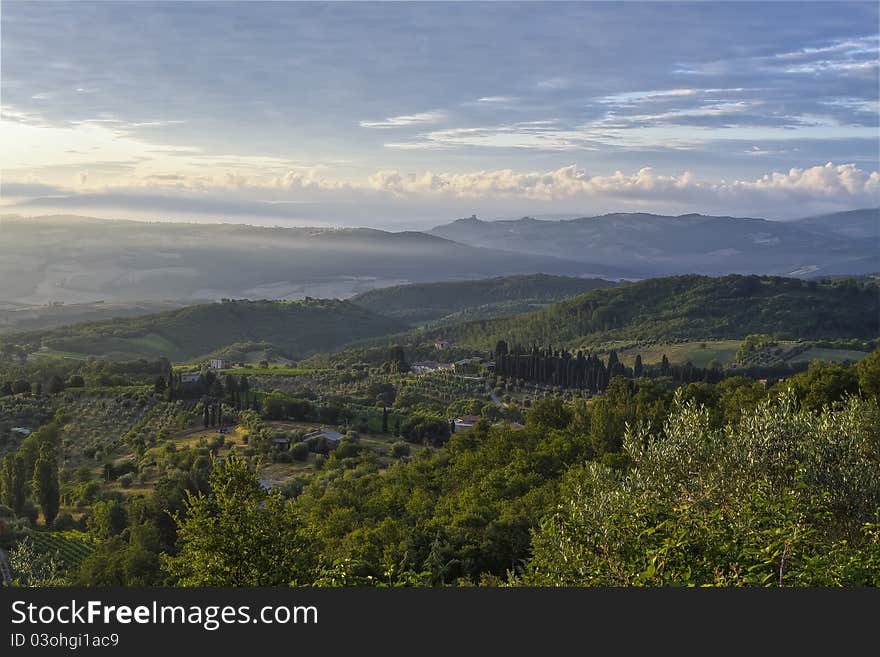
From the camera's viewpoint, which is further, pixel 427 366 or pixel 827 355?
pixel 827 355

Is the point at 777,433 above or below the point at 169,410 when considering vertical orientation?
above

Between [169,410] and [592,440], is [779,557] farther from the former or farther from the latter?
[169,410]

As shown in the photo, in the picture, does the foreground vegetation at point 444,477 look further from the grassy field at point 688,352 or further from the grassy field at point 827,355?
the grassy field at point 688,352

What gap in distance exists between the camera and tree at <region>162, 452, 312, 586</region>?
16688 millimetres

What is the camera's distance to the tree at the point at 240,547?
1669cm

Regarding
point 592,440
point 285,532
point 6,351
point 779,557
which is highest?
point 779,557

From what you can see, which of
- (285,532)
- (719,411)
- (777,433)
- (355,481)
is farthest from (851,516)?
(355,481)

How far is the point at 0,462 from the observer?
67688mm

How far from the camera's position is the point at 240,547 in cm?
1689

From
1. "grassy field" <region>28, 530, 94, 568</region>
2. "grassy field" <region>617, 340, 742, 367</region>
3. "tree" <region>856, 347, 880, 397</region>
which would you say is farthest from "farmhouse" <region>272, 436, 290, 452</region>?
"grassy field" <region>617, 340, 742, 367</region>

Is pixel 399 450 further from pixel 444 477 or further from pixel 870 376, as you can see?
pixel 870 376

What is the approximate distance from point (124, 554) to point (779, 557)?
104 ft

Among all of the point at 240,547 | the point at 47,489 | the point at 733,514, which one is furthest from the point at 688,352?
the point at 240,547

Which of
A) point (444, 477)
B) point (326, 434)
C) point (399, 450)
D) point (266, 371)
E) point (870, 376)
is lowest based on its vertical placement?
point (266, 371)
